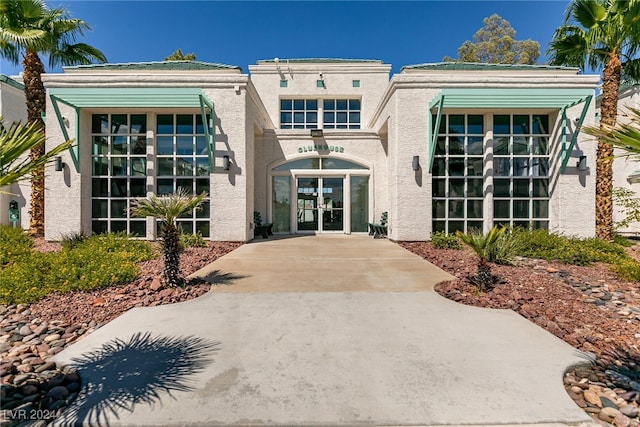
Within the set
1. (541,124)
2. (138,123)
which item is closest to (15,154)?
(138,123)

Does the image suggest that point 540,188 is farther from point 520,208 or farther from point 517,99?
point 517,99

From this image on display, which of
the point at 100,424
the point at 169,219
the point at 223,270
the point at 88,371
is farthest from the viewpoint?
the point at 223,270

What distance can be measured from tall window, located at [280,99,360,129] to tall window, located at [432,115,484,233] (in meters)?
7.30

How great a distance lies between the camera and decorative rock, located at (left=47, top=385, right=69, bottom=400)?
98.8 inches

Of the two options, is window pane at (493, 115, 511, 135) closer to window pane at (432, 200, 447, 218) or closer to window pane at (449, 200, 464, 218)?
window pane at (449, 200, 464, 218)

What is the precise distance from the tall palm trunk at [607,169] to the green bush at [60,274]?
1482 centimetres

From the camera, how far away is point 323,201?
13.9m

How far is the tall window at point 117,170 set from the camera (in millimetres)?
11133

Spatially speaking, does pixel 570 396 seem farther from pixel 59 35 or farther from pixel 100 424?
pixel 59 35

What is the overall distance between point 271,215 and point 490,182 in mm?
9228

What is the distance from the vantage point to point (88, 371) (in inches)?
112

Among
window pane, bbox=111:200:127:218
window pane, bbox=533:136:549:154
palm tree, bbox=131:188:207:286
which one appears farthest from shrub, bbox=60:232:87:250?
window pane, bbox=533:136:549:154

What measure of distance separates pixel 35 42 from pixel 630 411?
17830 mm

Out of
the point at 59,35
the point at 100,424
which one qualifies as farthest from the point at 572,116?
the point at 59,35
